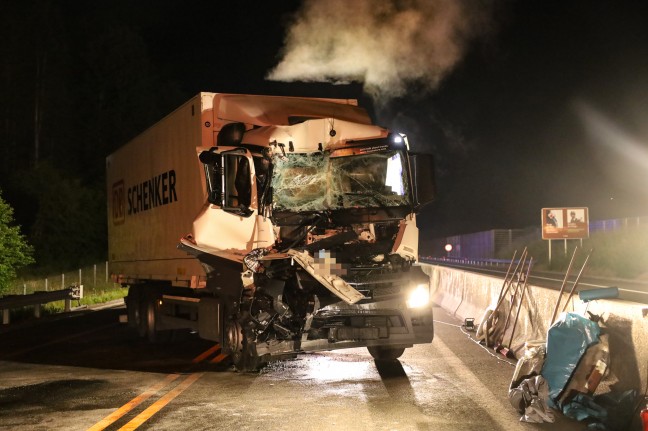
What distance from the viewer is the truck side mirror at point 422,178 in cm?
1027

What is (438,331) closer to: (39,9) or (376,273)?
(376,273)

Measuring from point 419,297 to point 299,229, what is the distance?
1712 millimetres

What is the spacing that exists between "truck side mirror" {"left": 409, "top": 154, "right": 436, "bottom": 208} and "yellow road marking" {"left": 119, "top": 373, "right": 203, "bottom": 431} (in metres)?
3.65

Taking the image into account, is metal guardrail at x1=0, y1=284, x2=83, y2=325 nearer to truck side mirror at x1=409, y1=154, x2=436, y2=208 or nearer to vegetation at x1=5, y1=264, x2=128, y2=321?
vegetation at x1=5, y1=264, x2=128, y2=321

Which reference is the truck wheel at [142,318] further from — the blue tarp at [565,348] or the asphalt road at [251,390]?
the blue tarp at [565,348]

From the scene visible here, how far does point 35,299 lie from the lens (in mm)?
19578

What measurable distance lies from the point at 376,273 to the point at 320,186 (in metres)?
1.35

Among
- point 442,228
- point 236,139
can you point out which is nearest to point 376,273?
point 236,139

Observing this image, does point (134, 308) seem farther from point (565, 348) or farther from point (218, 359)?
point (565, 348)

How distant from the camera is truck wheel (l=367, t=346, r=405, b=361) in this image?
10914 millimetres

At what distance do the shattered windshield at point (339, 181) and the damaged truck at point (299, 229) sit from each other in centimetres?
1

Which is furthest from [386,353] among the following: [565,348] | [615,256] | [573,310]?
[615,256]

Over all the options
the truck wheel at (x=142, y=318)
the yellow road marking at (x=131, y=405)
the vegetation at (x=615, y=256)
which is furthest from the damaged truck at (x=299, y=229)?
the vegetation at (x=615, y=256)

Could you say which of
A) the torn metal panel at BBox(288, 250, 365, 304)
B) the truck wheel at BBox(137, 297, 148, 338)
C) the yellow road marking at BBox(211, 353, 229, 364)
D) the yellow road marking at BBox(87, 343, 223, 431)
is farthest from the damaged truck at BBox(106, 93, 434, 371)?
the truck wheel at BBox(137, 297, 148, 338)
